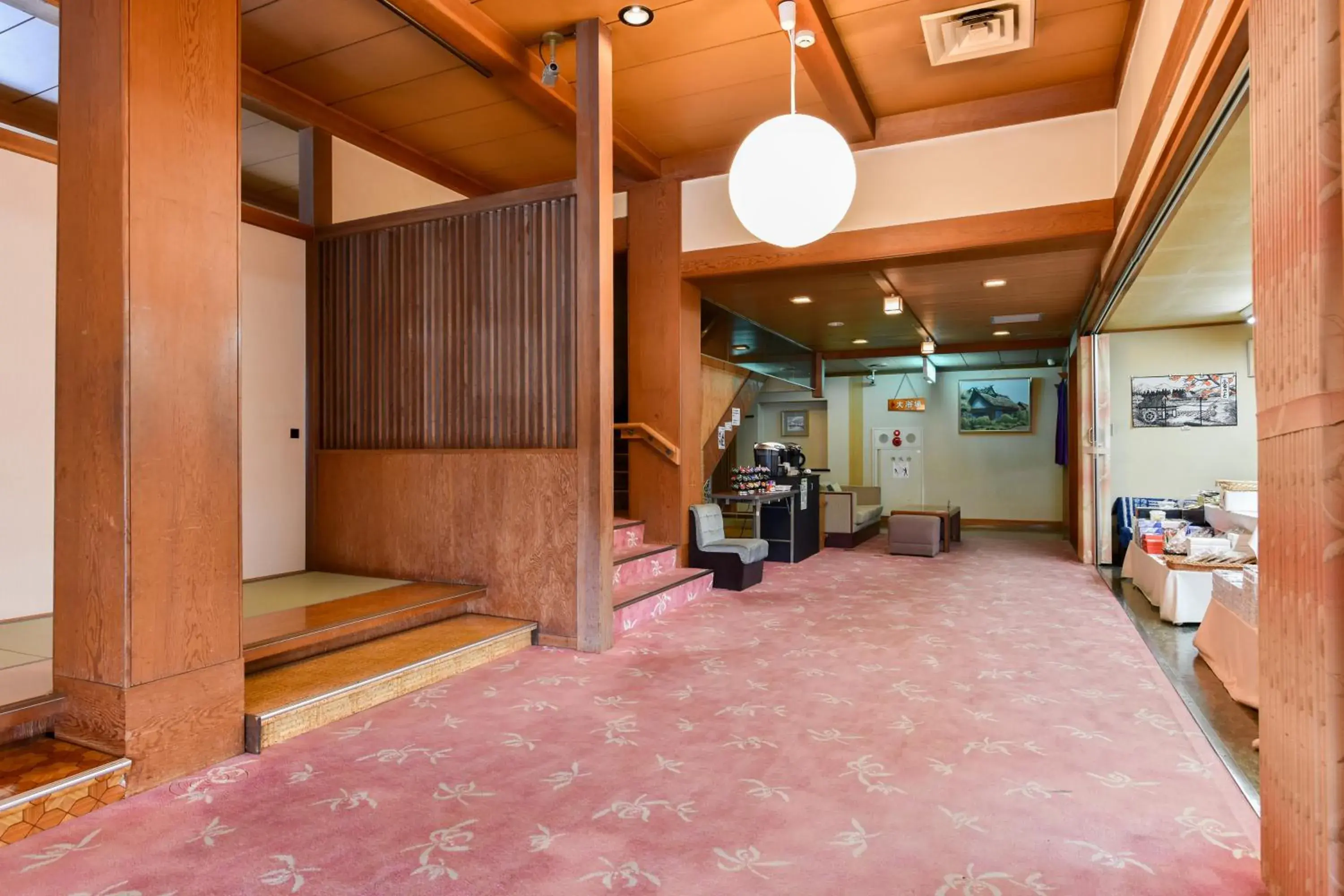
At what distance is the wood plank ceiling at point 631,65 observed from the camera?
4020 mm

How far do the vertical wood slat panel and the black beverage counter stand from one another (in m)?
4.17

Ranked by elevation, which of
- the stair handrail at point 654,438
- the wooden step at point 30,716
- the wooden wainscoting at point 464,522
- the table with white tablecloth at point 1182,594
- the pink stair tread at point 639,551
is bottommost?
the table with white tablecloth at point 1182,594

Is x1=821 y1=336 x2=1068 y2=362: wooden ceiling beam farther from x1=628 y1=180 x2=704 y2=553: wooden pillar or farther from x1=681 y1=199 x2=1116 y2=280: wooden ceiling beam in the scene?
x1=628 y1=180 x2=704 y2=553: wooden pillar

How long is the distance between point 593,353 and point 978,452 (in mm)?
10923

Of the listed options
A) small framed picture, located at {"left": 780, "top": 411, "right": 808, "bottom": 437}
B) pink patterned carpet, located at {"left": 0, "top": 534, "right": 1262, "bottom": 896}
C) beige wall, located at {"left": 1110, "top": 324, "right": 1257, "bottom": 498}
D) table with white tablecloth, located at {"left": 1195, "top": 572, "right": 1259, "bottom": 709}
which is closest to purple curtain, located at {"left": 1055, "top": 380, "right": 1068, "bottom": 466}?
beige wall, located at {"left": 1110, "top": 324, "right": 1257, "bottom": 498}

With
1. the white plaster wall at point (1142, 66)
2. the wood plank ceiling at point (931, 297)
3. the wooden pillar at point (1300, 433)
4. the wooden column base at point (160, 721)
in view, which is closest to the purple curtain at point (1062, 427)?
the wood plank ceiling at point (931, 297)

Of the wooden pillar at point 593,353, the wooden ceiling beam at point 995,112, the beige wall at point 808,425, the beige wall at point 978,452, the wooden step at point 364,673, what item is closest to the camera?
the wooden step at point 364,673

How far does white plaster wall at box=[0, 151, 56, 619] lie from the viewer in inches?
144

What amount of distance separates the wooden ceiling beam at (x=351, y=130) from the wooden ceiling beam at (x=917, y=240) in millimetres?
2008

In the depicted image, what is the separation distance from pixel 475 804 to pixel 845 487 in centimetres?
1133

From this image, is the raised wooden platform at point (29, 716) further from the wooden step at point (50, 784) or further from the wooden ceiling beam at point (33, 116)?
the wooden ceiling beam at point (33, 116)

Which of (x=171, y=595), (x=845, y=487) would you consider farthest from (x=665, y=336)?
(x=845, y=487)

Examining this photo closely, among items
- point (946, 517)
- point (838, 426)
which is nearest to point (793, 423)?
point (838, 426)

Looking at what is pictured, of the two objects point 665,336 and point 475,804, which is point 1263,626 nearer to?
point 475,804
